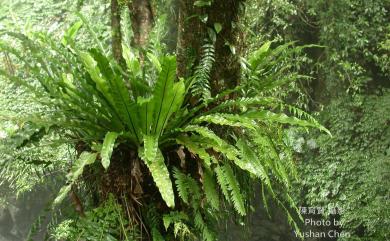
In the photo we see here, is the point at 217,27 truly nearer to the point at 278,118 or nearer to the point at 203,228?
A: the point at 278,118

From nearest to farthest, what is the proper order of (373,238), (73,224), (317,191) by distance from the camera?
(73,224) < (373,238) < (317,191)

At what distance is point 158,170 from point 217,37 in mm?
801

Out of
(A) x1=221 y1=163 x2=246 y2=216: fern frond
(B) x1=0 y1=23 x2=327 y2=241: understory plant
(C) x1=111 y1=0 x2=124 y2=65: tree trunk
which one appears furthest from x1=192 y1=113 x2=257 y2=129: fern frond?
(C) x1=111 y1=0 x2=124 y2=65: tree trunk

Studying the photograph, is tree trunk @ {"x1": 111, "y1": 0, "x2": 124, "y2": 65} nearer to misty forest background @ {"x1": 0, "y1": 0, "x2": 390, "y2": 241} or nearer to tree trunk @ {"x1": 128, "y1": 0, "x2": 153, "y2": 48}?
misty forest background @ {"x1": 0, "y1": 0, "x2": 390, "y2": 241}

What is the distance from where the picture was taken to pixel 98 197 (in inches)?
90.8

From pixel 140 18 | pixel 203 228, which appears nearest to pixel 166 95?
pixel 203 228

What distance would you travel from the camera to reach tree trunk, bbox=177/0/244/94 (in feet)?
7.57

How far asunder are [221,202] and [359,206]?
3.01m

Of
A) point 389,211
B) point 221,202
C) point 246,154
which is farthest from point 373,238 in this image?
point 246,154

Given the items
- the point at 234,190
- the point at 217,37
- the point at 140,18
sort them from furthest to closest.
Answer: the point at 140,18
the point at 217,37
the point at 234,190

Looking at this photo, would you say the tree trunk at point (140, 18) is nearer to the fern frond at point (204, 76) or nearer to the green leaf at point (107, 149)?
the fern frond at point (204, 76)

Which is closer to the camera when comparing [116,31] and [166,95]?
[166,95]

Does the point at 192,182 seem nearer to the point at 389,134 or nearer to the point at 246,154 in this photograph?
the point at 246,154

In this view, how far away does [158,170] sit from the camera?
193 cm
